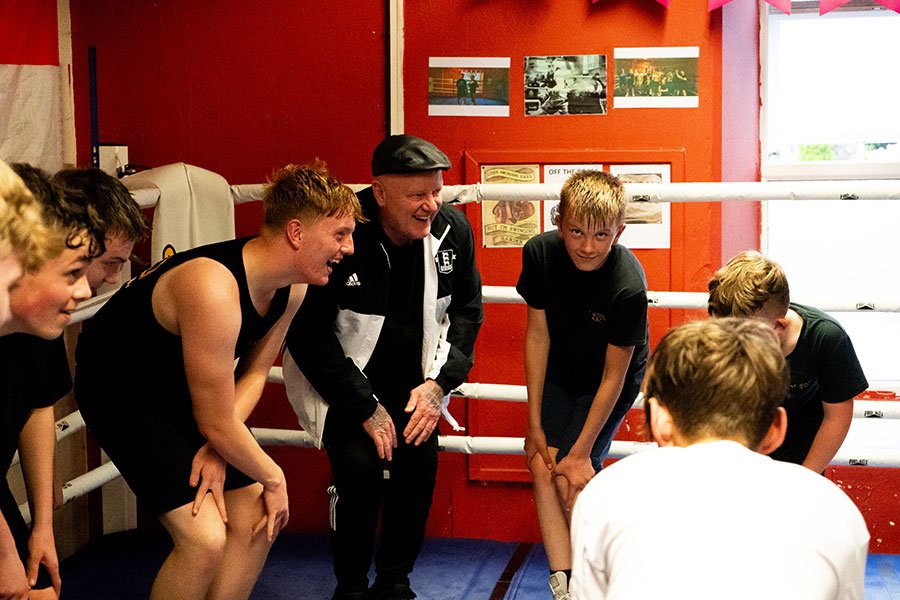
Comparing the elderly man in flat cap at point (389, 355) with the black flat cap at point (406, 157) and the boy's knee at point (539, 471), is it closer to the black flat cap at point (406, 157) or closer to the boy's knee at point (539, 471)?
the black flat cap at point (406, 157)

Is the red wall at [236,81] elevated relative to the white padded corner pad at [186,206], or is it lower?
elevated

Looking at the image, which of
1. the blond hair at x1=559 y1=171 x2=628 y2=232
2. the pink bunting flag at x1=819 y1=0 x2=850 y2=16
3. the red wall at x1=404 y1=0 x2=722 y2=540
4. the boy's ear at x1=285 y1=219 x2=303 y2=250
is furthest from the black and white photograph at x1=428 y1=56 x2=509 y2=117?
the boy's ear at x1=285 y1=219 x2=303 y2=250

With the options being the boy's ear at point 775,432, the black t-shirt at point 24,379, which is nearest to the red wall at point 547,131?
the black t-shirt at point 24,379

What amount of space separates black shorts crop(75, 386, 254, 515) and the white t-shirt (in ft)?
4.41

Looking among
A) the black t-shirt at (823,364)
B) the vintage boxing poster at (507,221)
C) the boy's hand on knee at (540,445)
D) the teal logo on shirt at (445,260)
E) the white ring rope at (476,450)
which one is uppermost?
the vintage boxing poster at (507,221)

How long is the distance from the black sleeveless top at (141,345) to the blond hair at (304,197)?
121mm

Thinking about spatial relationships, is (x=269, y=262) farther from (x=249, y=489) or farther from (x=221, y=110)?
(x=221, y=110)

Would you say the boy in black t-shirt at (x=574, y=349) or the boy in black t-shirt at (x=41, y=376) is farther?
the boy in black t-shirt at (x=574, y=349)

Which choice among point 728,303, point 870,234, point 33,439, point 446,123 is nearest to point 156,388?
point 33,439

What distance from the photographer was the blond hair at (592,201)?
289 centimetres

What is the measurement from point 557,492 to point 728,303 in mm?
878

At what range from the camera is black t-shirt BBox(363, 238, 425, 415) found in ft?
10.6

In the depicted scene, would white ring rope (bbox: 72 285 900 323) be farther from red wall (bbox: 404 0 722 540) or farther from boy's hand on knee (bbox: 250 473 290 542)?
boy's hand on knee (bbox: 250 473 290 542)

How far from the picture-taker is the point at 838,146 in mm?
3922
